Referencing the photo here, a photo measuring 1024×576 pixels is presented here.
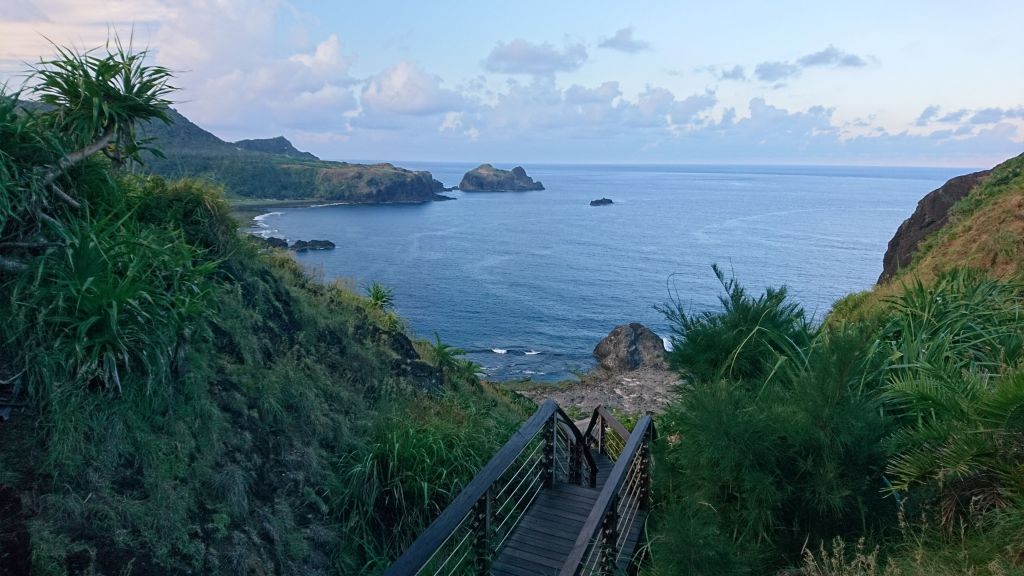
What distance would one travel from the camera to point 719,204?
434 ft

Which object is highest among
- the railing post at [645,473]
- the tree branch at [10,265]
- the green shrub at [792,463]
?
the tree branch at [10,265]

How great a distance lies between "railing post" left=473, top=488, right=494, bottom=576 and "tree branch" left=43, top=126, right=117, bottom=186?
433 cm

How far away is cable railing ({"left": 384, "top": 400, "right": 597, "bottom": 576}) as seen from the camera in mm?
4031

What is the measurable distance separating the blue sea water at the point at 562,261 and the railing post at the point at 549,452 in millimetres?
13179

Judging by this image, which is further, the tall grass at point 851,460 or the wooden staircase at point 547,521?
the wooden staircase at point 547,521

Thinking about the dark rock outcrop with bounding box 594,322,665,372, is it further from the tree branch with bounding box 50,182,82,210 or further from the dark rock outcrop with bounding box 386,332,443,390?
the tree branch with bounding box 50,182,82,210

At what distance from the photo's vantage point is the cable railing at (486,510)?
403 cm

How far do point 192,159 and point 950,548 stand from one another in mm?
104481

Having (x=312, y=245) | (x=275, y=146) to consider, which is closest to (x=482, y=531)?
(x=312, y=245)

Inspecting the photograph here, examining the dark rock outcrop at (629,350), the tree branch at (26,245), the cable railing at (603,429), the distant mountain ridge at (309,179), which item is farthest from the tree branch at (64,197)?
the distant mountain ridge at (309,179)

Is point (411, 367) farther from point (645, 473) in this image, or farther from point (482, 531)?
point (482, 531)

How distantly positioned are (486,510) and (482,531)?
→ 0.54ft

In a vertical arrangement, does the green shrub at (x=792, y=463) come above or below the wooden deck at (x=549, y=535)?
above

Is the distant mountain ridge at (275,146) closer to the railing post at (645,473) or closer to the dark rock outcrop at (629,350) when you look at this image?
the dark rock outcrop at (629,350)
